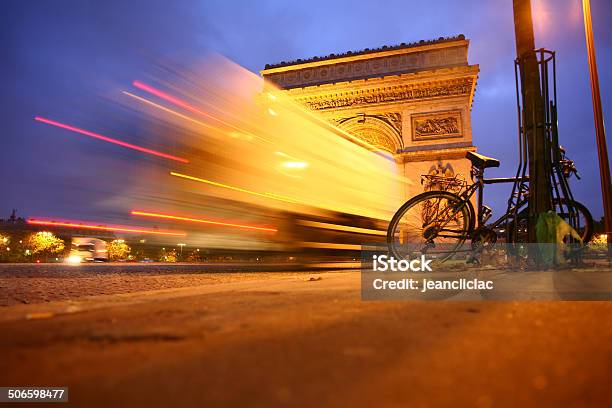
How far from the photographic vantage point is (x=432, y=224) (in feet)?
14.2

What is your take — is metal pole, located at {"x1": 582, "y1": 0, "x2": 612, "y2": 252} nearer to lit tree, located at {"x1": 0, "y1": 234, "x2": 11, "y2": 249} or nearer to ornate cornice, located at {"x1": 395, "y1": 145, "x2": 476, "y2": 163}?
ornate cornice, located at {"x1": 395, "y1": 145, "x2": 476, "y2": 163}

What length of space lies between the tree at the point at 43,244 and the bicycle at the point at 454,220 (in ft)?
151

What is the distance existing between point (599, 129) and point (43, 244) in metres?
48.5

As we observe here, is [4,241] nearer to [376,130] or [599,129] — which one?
[376,130]

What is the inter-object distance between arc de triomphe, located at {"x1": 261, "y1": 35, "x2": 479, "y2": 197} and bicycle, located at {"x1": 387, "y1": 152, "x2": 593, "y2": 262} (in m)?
13.4

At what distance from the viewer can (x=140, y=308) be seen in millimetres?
1607

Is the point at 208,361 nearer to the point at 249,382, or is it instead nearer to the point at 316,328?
the point at 249,382

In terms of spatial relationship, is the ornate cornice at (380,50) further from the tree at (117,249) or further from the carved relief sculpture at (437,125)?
the tree at (117,249)

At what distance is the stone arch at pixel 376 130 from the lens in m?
19.2

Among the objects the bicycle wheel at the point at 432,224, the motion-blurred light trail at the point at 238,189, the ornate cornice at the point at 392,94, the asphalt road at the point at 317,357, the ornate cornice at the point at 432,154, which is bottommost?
the asphalt road at the point at 317,357

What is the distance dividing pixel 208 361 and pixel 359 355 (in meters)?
0.34

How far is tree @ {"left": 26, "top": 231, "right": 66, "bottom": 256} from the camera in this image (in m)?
40.2

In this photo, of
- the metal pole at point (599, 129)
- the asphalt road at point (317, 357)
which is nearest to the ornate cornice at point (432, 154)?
the metal pole at point (599, 129)

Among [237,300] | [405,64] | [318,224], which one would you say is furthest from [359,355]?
[405,64]
